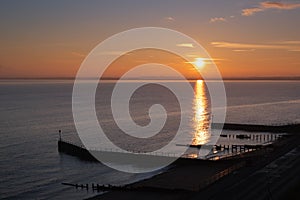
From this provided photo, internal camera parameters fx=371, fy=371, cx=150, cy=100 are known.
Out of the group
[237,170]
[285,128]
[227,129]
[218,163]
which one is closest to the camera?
[237,170]

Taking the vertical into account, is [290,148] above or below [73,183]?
above

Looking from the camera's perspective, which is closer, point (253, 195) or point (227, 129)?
point (253, 195)

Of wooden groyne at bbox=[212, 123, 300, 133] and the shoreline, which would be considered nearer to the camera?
the shoreline

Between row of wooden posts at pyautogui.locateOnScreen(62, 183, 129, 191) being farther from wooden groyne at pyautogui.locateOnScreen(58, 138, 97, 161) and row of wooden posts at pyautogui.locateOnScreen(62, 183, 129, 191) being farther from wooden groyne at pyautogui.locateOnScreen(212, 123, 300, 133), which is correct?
wooden groyne at pyautogui.locateOnScreen(212, 123, 300, 133)

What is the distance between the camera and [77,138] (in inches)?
3393

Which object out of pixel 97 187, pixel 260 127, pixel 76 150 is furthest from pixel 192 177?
pixel 260 127

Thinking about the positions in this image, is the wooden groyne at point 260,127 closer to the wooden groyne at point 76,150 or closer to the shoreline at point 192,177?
the shoreline at point 192,177

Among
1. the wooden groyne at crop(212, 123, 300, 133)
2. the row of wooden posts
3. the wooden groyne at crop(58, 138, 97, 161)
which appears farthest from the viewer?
the wooden groyne at crop(212, 123, 300, 133)

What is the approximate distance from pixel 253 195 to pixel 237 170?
11.7 metres

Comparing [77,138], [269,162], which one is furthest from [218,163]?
[77,138]

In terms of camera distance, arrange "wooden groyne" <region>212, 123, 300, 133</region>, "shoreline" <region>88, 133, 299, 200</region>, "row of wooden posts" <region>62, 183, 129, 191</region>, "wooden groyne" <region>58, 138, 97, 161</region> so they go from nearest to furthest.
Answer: "shoreline" <region>88, 133, 299, 200</region>, "row of wooden posts" <region>62, 183, 129, 191</region>, "wooden groyne" <region>58, 138, 97, 161</region>, "wooden groyne" <region>212, 123, 300, 133</region>

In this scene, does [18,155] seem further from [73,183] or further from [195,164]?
[195,164]

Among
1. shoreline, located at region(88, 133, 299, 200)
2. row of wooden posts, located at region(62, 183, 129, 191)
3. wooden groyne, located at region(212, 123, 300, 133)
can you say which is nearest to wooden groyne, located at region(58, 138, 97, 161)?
row of wooden posts, located at region(62, 183, 129, 191)

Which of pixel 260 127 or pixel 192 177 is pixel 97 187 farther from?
pixel 260 127
